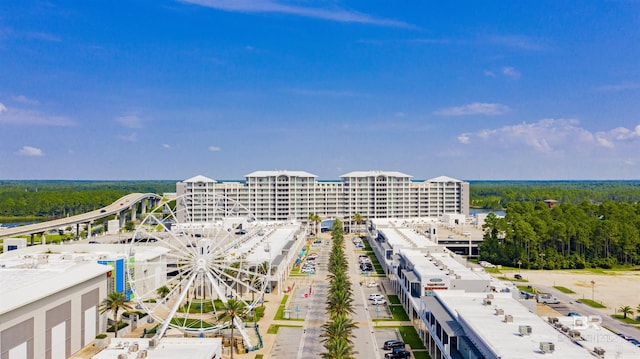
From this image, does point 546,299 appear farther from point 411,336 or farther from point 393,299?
point 411,336

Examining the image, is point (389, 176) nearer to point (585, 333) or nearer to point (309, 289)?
point (309, 289)

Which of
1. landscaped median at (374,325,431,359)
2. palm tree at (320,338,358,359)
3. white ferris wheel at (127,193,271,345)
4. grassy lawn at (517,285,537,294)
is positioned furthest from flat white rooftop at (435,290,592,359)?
grassy lawn at (517,285,537,294)

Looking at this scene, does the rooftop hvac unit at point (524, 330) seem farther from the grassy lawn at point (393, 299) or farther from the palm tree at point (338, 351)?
the grassy lawn at point (393, 299)

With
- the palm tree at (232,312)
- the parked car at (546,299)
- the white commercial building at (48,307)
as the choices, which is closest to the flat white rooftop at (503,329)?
the palm tree at (232,312)

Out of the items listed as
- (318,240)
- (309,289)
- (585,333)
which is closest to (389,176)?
(318,240)

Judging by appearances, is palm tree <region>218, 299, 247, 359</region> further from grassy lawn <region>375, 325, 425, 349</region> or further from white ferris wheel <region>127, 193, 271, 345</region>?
grassy lawn <region>375, 325, 425, 349</region>
